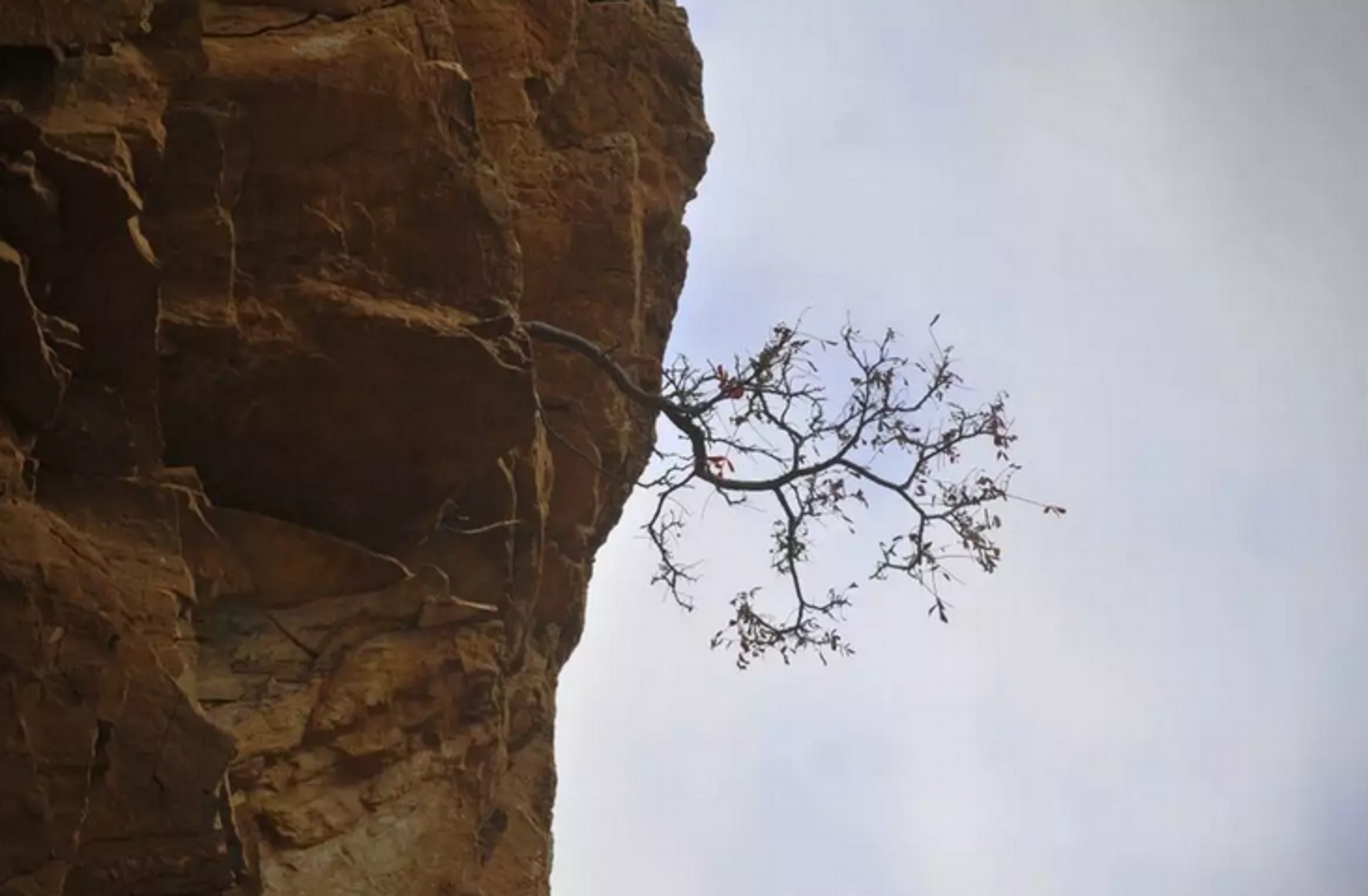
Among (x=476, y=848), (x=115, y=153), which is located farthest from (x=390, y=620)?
(x=115, y=153)

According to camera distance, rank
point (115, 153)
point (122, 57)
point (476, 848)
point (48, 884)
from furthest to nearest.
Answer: point (476, 848) → point (122, 57) → point (115, 153) → point (48, 884)

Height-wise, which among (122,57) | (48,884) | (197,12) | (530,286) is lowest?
(48,884)

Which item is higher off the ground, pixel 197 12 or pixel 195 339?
pixel 197 12

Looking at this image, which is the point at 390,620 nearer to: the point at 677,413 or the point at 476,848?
the point at 476,848

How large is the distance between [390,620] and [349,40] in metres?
2.69

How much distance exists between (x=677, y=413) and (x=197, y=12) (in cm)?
414

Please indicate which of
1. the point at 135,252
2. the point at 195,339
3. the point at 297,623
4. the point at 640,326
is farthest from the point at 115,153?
the point at 640,326

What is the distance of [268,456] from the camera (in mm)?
6426

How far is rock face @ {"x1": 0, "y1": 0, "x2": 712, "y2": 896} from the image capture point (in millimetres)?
5152

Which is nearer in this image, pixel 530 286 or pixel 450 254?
pixel 450 254

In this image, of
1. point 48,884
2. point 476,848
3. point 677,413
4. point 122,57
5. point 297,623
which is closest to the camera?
point 48,884

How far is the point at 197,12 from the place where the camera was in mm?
6039

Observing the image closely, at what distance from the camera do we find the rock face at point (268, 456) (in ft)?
16.9

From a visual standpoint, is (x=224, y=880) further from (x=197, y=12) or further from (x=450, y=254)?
(x=197, y=12)
